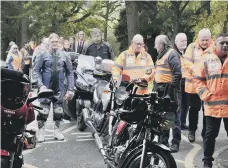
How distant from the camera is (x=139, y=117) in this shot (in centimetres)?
455

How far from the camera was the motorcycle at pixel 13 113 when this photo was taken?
372cm

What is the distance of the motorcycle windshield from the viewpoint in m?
8.15

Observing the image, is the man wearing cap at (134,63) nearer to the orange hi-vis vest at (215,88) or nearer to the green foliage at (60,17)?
the orange hi-vis vest at (215,88)

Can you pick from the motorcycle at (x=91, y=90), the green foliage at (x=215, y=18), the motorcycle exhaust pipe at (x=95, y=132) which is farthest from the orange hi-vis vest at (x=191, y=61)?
the green foliage at (x=215, y=18)

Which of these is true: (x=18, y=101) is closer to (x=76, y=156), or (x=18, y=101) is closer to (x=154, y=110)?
(x=154, y=110)

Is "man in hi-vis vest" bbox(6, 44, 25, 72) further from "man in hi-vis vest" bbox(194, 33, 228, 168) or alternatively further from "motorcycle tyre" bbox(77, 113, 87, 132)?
"man in hi-vis vest" bbox(194, 33, 228, 168)

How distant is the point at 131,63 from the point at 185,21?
1654 centimetres

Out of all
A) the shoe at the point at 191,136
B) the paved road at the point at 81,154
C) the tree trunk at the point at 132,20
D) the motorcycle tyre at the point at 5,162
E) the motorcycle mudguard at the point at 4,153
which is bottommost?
the paved road at the point at 81,154

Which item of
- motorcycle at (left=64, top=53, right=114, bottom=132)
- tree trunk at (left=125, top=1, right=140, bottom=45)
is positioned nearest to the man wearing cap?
motorcycle at (left=64, top=53, right=114, bottom=132)

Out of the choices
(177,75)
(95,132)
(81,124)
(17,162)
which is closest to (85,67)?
(81,124)

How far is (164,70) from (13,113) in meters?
3.51

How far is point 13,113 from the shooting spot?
3.77 meters

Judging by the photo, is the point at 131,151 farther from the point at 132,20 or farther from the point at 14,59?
the point at 132,20

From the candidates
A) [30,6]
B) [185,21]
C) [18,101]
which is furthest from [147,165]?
[30,6]
